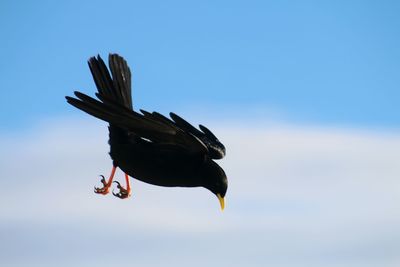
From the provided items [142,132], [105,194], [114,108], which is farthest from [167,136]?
[105,194]

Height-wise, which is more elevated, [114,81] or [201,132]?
[114,81]

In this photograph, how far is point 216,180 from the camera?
7246 mm

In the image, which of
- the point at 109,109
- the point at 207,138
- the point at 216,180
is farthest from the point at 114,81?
the point at 109,109

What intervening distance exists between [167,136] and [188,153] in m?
0.45

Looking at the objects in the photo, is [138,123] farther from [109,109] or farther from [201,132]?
[201,132]

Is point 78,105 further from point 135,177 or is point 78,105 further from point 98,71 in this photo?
point 98,71

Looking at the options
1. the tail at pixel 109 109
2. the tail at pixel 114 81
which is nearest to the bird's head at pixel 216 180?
the tail at pixel 109 109

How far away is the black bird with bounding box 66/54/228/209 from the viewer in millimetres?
5926

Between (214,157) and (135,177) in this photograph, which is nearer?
(135,177)

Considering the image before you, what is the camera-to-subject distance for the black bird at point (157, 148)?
5926 millimetres

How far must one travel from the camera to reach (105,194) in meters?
8.00

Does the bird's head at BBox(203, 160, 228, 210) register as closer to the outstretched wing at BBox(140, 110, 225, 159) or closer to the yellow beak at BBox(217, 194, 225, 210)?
the yellow beak at BBox(217, 194, 225, 210)

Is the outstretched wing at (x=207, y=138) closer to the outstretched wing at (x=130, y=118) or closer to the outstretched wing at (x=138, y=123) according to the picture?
the outstretched wing at (x=130, y=118)

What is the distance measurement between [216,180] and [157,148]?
1.03 metres
